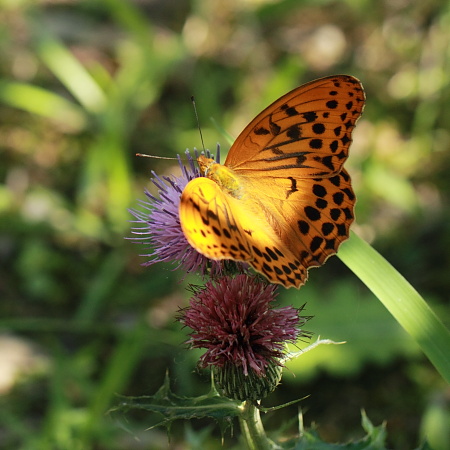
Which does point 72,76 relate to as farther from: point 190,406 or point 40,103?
point 190,406

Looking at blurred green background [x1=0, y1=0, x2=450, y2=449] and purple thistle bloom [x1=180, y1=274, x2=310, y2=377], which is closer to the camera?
purple thistle bloom [x1=180, y1=274, x2=310, y2=377]

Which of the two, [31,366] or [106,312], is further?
[106,312]

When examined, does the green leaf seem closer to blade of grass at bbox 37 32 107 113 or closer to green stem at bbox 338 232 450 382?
green stem at bbox 338 232 450 382

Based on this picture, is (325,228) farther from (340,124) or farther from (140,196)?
(140,196)

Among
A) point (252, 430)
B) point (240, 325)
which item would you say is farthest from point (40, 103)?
point (252, 430)

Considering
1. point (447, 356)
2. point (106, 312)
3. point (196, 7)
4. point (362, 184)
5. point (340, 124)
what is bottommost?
point (447, 356)

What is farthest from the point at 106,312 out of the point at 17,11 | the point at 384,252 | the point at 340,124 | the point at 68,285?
the point at 17,11

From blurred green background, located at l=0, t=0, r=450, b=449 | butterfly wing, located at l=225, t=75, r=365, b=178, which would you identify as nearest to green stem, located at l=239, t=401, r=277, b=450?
blurred green background, located at l=0, t=0, r=450, b=449
